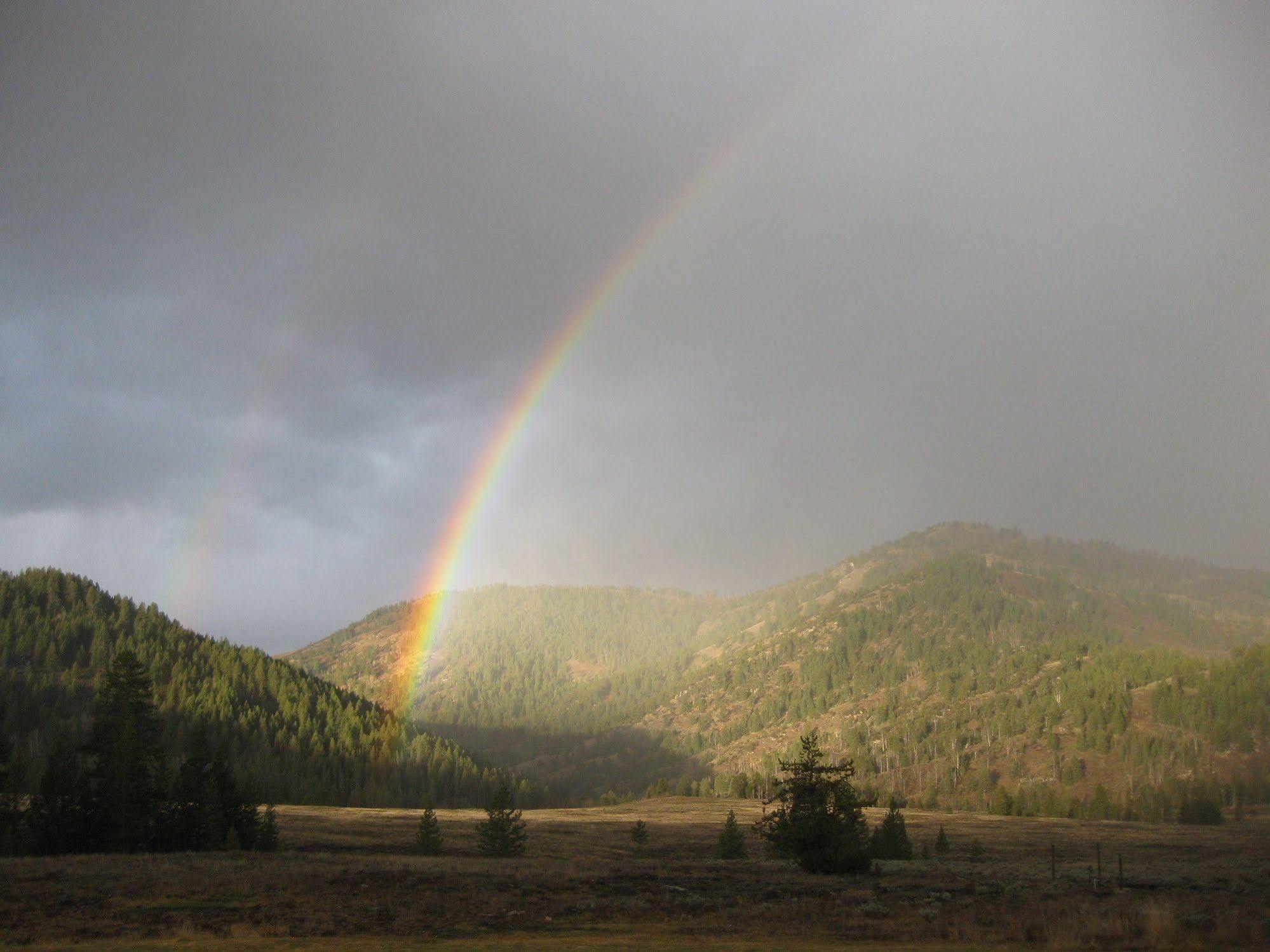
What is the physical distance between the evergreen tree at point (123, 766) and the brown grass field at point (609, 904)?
847cm

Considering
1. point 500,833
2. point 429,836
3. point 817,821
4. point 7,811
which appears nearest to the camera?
point 817,821

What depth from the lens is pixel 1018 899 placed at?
31.9 metres

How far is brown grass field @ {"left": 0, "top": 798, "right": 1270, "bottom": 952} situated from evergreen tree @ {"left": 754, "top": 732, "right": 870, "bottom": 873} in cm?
180

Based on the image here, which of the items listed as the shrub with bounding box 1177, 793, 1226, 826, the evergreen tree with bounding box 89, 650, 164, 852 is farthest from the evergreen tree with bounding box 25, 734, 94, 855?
the shrub with bounding box 1177, 793, 1226, 826

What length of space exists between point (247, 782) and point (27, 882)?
31739 mm

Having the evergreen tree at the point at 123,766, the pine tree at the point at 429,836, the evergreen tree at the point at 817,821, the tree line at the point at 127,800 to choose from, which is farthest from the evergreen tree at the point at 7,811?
the evergreen tree at the point at 817,821

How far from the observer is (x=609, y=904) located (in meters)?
33.0

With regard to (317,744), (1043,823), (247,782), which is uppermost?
(247,782)

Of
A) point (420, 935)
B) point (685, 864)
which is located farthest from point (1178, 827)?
point (420, 935)

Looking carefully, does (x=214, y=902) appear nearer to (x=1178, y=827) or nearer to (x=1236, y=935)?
(x=1236, y=935)

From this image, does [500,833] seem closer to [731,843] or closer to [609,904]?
[731,843]

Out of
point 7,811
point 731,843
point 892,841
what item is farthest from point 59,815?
point 892,841

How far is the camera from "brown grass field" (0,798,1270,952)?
22.5 meters

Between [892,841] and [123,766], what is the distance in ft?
208
